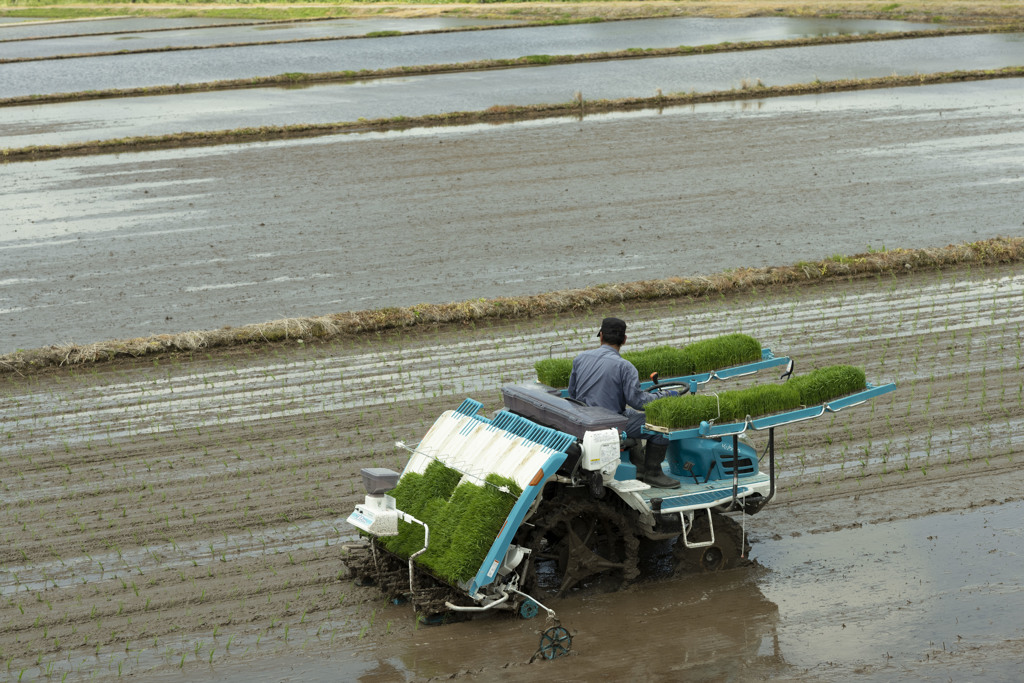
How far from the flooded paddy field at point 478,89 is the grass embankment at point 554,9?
1011 centimetres

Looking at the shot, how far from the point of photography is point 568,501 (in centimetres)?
730

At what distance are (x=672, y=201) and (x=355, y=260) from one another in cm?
632

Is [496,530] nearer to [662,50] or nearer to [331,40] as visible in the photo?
[662,50]

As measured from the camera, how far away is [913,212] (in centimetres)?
1850

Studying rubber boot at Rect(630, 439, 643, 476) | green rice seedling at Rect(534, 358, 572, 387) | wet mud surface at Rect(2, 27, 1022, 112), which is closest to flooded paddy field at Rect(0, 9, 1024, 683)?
rubber boot at Rect(630, 439, 643, 476)

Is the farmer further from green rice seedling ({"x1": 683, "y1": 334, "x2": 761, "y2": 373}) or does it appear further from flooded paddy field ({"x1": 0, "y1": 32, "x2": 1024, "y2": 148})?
flooded paddy field ({"x1": 0, "y1": 32, "x2": 1024, "y2": 148})

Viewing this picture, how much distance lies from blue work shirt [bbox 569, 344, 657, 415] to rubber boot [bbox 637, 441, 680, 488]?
320 mm

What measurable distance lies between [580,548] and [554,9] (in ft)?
194

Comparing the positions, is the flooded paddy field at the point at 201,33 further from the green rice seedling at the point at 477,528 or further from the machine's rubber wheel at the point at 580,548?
the green rice seedling at the point at 477,528

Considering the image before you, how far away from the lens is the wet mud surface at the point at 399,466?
6.97 m

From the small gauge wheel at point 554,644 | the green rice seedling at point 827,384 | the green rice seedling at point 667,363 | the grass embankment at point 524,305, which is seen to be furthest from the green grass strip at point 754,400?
the grass embankment at point 524,305

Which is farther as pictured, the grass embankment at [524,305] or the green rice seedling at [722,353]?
the grass embankment at [524,305]

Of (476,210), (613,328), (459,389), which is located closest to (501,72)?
Answer: (476,210)

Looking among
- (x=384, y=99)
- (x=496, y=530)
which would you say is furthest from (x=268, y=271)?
(x=384, y=99)
